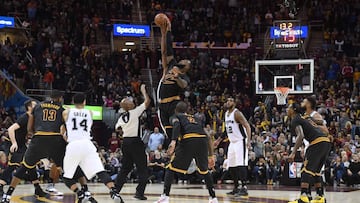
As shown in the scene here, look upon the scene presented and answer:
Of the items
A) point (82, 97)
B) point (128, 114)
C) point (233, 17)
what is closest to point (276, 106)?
point (233, 17)

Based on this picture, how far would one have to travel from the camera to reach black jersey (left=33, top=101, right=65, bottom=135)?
447 inches

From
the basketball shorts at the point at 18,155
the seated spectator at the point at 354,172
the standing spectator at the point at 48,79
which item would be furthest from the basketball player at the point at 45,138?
the standing spectator at the point at 48,79

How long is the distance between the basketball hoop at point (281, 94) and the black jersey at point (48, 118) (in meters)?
13.8

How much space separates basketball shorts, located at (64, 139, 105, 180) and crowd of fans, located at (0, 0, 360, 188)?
29.6 ft

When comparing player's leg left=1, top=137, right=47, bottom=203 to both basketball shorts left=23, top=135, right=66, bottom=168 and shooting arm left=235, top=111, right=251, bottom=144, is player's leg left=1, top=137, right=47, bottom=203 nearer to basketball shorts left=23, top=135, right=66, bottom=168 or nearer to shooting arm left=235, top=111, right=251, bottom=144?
basketball shorts left=23, top=135, right=66, bottom=168

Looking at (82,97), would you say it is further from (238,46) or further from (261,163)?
(238,46)

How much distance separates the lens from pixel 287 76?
967 inches

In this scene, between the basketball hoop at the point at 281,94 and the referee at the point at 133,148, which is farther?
the basketball hoop at the point at 281,94

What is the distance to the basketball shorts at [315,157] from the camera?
1138 centimetres

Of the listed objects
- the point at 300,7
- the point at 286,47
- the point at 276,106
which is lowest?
the point at 276,106

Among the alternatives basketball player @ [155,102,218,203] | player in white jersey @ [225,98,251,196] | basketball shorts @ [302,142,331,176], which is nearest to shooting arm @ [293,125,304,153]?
basketball shorts @ [302,142,331,176]

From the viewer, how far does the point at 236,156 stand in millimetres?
14195

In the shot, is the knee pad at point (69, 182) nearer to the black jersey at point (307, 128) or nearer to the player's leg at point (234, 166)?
the black jersey at point (307, 128)

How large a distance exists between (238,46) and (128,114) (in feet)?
64.4
